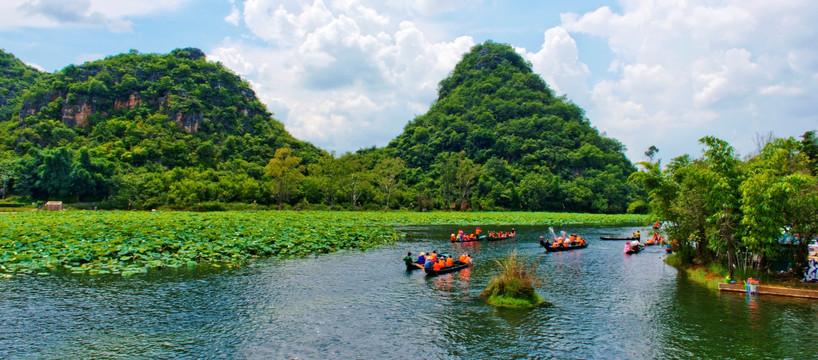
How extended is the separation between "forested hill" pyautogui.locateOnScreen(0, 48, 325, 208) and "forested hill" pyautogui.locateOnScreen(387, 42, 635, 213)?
111 ft

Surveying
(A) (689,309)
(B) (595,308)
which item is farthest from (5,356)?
(A) (689,309)

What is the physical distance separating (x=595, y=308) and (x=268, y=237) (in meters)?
21.8

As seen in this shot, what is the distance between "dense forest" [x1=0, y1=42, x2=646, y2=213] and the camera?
6894cm

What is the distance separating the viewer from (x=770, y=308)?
56.0 ft

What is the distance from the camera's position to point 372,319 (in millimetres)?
16031

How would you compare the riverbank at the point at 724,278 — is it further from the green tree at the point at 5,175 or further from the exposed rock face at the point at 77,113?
the exposed rock face at the point at 77,113

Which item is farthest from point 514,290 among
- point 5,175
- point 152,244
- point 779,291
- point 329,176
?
point 5,175

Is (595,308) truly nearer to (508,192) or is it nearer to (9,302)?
(9,302)

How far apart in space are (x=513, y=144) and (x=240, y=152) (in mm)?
65530

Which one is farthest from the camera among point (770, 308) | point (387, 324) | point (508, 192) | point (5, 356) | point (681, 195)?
point (508, 192)

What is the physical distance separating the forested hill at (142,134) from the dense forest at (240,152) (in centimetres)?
25

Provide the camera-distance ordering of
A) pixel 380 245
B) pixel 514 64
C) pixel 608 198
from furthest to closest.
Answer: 1. pixel 514 64
2. pixel 608 198
3. pixel 380 245

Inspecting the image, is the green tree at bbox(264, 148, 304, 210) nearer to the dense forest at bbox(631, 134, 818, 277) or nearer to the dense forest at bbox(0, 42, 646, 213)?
the dense forest at bbox(0, 42, 646, 213)

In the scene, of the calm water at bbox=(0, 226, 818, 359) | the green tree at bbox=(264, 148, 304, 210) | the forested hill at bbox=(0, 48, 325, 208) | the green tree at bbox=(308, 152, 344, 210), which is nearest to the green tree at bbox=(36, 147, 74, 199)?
the forested hill at bbox=(0, 48, 325, 208)
